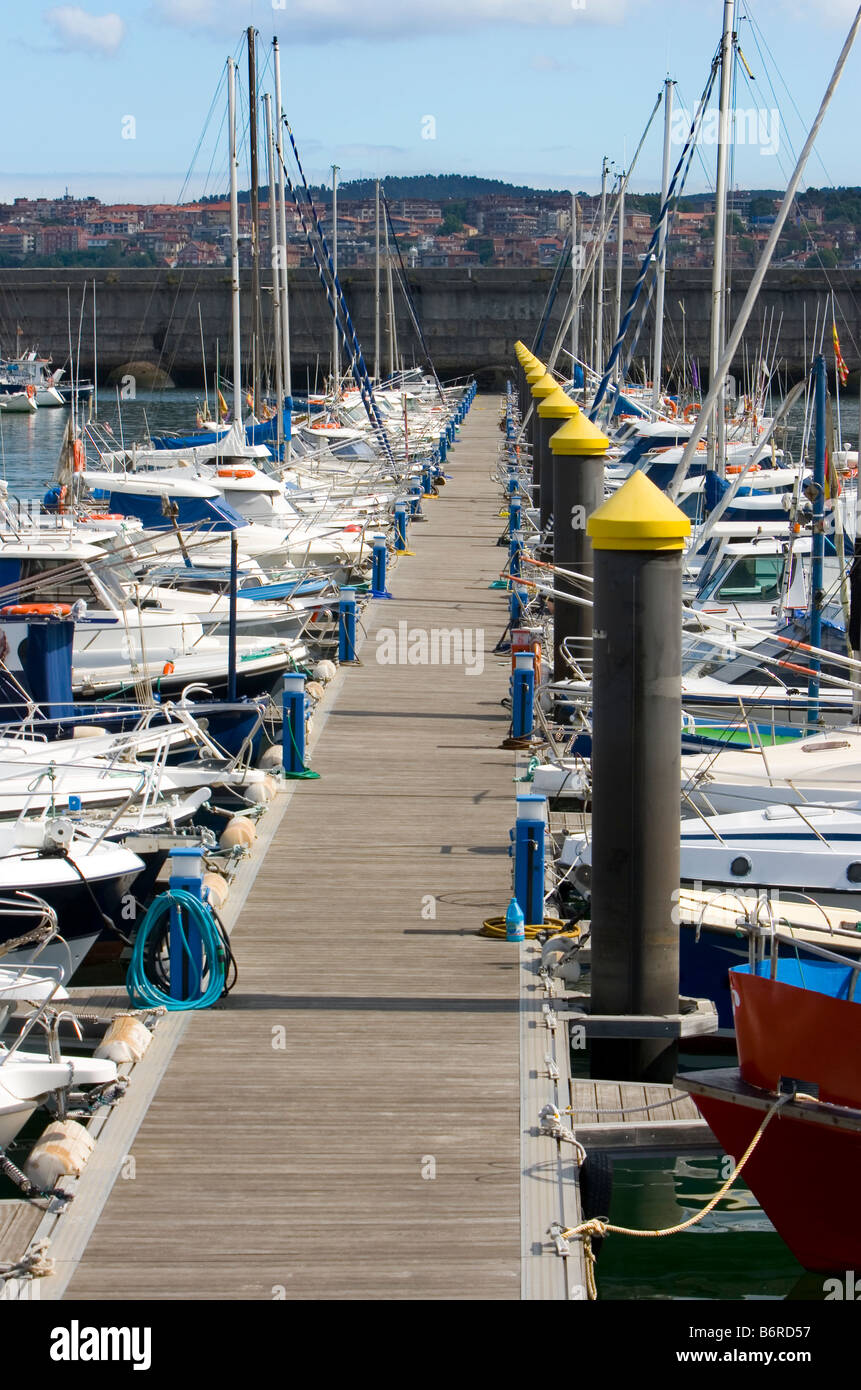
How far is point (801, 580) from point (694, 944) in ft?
26.3

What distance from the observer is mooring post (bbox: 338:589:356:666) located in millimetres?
16766

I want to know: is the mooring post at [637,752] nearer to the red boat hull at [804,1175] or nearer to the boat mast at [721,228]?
the red boat hull at [804,1175]

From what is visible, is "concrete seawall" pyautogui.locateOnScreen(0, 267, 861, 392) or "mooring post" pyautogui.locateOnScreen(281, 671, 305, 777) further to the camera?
"concrete seawall" pyautogui.locateOnScreen(0, 267, 861, 392)

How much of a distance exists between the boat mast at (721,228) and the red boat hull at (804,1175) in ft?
41.5

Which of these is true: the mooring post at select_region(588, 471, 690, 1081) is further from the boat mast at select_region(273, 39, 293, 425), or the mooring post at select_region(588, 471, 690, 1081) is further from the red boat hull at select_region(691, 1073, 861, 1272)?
the boat mast at select_region(273, 39, 293, 425)

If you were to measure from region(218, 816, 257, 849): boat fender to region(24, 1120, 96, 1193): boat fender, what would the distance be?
13.2 ft

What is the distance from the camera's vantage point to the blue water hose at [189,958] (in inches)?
338

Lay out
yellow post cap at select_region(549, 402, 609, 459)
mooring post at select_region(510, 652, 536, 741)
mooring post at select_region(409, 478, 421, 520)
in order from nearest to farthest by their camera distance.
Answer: mooring post at select_region(510, 652, 536, 741)
yellow post cap at select_region(549, 402, 609, 459)
mooring post at select_region(409, 478, 421, 520)

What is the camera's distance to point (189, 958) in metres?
8.70

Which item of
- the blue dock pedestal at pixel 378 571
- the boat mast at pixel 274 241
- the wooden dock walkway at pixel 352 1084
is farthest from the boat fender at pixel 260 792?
the boat mast at pixel 274 241

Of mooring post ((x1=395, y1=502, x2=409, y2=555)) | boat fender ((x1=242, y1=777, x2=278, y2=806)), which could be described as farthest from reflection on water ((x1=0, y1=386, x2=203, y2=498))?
boat fender ((x1=242, y1=777, x2=278, y2=806))
